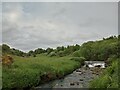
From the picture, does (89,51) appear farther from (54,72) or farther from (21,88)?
(21,88)

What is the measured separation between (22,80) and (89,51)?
3202 inches

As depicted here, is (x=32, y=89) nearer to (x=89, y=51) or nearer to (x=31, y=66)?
(x=31, y=66)

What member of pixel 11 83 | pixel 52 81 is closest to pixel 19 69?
pixel 11 83

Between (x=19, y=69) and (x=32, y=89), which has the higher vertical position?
(x=19, y=69)

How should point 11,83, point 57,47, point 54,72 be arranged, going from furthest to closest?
point 57,47 → point 54,72 → point 11,83

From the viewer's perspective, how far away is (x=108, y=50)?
97.2 meters

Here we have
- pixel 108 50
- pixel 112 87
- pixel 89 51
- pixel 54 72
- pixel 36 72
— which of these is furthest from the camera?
pixel 89 51

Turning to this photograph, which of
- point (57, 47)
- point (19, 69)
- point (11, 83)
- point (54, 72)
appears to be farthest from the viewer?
point (57, 47)

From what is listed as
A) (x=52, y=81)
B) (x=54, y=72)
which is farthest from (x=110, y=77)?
(x=54, y=72)

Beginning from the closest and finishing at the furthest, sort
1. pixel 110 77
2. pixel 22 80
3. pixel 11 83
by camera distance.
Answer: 1. pixel 110 77
2. pixel 11 83
3. pixel 22 80

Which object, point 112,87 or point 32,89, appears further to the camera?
point 32,89

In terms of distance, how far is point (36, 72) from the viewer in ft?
120

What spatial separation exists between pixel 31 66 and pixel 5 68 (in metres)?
7.37

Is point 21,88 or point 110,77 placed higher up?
point 110,77
